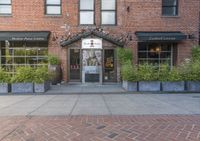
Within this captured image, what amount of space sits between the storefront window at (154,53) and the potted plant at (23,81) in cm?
848

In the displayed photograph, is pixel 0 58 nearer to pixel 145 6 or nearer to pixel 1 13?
pixel 1 13

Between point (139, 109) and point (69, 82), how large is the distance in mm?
Answer: 10566

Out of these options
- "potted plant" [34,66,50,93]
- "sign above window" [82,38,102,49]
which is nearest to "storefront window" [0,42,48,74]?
"sign above window" [82,38,102,49]

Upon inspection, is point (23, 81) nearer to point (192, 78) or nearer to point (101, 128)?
point (192, 78)

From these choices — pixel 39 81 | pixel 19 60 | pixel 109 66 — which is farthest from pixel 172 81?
pixel 19 60

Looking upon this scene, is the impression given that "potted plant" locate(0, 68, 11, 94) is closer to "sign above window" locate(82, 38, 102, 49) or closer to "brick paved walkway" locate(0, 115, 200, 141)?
"sign above window" locate(82, 38, 102, 49)

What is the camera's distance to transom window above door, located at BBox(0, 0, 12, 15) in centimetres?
2038

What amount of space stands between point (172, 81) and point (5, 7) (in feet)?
40.5

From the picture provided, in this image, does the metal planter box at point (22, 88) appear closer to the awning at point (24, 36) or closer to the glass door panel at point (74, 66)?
the awning at point (24, 36)

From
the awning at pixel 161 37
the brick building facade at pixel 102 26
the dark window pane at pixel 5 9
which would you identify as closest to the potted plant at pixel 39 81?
the brick building facade at pixel 102 26

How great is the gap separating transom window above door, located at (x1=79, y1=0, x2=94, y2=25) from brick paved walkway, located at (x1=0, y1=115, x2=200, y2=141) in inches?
497

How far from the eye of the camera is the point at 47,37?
19750 millimetres

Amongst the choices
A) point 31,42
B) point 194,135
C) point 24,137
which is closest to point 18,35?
point 31,42

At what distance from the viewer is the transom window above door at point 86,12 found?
2062 cm
